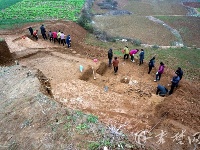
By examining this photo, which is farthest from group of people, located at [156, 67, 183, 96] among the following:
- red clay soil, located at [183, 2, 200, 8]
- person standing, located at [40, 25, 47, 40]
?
red clay soil, located at [183, 2, 200, 8]

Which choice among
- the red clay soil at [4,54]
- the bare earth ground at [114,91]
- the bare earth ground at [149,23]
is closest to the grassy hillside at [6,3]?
Result: the bare earth ground at [149,23]

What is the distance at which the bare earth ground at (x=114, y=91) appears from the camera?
9.26m

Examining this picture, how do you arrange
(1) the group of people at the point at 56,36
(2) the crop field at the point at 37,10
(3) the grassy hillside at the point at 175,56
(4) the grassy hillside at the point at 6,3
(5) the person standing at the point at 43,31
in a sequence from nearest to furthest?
1. (3) the grassy hillside at the point at 175,56
2. (1) the group of people at the point at 56,36
3. (5) the person standing at the point at 43,31
4. (2) the crop field at the point at 37,10
5. (4) the grassy hillside at the point at 6,3

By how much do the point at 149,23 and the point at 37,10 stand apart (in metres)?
14.8

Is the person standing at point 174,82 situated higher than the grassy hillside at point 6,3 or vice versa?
the grassy hillside at point 6,3

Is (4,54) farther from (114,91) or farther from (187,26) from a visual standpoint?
(187,26)

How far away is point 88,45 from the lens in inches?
741

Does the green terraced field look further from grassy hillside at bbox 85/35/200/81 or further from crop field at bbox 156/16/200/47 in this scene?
crop field at bbox 156/16/200/47

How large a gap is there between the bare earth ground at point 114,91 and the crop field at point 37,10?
8821 mm

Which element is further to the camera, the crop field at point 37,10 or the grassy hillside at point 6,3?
the grassy hillside at point 6,3

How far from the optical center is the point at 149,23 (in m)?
24.8

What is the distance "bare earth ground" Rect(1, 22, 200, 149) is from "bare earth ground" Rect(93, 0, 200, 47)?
20.3 ft

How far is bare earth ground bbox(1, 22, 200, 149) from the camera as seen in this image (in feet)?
30.4

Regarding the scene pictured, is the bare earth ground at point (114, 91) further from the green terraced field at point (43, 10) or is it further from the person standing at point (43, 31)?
the green terraced field at point (43, 10)
